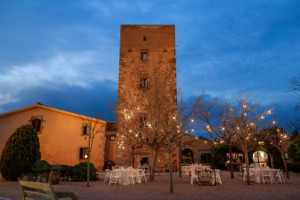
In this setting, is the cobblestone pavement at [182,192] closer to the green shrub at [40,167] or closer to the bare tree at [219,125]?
the green shrub at [40,167]

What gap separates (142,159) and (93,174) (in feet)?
24.0

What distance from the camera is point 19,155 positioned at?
38.0 feet

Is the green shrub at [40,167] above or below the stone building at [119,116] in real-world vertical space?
below

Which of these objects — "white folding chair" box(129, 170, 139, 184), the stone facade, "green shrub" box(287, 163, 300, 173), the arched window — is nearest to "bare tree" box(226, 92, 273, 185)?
"white folding chair" box(129, 170, 139, 184)

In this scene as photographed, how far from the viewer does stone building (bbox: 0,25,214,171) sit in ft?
60.0

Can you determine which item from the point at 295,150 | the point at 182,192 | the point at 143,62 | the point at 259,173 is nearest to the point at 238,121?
the point at 259,173

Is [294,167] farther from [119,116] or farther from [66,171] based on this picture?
[66,171]

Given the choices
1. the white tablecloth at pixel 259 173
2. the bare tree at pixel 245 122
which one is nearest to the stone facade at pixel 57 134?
the bare tree at pixel 245 122

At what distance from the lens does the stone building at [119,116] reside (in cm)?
1828

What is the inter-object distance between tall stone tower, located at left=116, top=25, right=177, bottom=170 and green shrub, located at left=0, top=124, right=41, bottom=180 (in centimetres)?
701

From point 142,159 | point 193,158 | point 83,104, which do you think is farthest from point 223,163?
point 83,104

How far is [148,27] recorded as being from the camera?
20.8m

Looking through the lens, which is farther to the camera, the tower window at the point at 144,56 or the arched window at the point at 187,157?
the arched window at the point at 187,157

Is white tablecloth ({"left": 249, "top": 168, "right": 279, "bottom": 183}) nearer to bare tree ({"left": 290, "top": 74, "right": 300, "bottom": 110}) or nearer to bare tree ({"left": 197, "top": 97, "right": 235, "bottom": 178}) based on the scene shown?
bare tree ({"left": 197, "top": 97, "right": 235, "bottom": 178})
